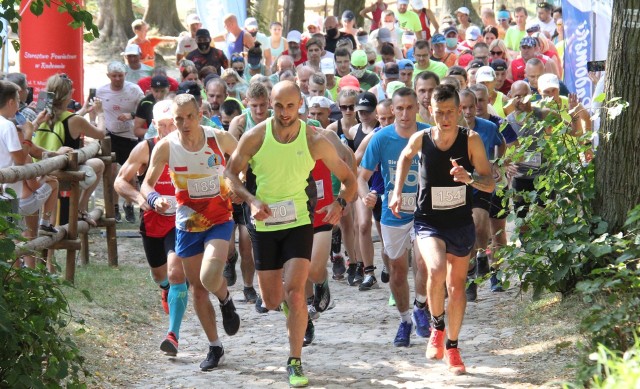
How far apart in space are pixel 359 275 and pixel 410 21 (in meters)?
12.1

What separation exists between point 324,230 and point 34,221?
2823 mm

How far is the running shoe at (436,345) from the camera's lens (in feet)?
27.2

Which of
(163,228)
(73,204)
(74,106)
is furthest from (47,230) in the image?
(74,106)

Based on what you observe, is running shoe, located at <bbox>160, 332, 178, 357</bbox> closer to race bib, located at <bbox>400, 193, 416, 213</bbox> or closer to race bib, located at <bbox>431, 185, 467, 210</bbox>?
race bib, located at <bbox>400, 193, 416, 213</bbox>

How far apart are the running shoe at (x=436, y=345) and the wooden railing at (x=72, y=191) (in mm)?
2968

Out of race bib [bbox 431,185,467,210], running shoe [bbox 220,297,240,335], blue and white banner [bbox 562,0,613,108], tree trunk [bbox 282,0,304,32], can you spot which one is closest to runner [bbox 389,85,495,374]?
race bib [bbox 431,185,467,210]

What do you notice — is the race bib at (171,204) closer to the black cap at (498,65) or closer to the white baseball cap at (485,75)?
the white baseball cap at (485,75)

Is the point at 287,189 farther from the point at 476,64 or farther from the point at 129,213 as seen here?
the point at 476,64

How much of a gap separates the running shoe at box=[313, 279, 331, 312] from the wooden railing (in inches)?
90.0

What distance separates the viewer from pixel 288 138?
8062mm

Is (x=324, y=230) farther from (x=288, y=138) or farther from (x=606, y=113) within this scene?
(x=606, y=113)

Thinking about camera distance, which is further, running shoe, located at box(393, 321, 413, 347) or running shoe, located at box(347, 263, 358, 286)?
running shoe, located at box(347, 263, 358, 286)

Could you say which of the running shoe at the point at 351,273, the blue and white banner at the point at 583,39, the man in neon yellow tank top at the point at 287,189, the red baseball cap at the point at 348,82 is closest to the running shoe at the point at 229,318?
the man in neon yellow tank top at the point at 287,189

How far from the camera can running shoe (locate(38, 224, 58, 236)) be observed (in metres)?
11.0
